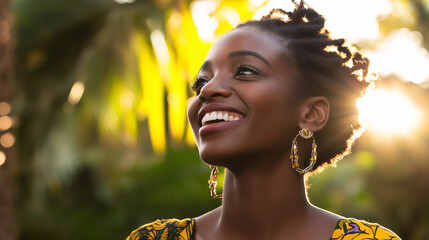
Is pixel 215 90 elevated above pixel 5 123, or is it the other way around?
pixel 5 123

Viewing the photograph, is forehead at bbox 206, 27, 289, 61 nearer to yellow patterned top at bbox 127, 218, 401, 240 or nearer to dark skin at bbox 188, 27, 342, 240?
dark skin at bbox 188, 27, 342, 240

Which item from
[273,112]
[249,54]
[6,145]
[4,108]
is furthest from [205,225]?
[4,108]

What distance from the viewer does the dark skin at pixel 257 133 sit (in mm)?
2092

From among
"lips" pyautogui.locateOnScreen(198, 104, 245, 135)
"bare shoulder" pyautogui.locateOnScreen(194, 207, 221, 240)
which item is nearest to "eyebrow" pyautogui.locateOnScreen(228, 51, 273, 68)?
"lips" pyautogui.locateOnScreen(198, 104, 245, 135)

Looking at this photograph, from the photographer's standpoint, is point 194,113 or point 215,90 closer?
point 215,90

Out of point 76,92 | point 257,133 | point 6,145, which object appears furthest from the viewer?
point 76,92

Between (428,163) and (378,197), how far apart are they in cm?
112

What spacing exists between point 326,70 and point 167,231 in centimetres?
95

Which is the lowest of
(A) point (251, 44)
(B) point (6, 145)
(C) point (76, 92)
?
(A) point (251, 44)

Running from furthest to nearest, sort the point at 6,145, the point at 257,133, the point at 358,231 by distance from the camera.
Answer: the point at 6,145, the point at 358,231, the point at 257,133

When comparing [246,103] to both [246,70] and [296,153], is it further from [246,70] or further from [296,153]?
[296,153]

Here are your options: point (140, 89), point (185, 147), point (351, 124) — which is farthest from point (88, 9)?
point (351, 124)

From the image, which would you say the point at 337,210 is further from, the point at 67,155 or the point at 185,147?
the point at 67,155

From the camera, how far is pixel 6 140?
5.74 meters
